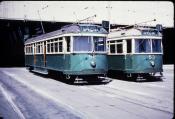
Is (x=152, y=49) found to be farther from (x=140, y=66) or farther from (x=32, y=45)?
(x=32, y=45)

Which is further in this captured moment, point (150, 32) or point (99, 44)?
point (150, 32)

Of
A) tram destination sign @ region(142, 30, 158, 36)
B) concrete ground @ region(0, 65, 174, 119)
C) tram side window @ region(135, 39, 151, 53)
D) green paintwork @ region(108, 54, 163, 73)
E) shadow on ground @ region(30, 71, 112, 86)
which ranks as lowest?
concrete ground @ region(0, 65, 174, 119)

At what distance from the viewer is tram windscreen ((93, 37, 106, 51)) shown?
16219mm

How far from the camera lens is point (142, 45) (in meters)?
17.8

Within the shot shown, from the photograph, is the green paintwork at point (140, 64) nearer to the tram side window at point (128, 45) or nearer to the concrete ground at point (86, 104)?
the tram side window at point (128, 45)

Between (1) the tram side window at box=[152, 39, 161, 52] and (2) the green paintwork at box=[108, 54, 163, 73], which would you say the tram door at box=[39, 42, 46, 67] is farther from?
(1) the tram side window at box=[152, 39, 161, 52]

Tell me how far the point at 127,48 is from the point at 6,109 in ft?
32.8

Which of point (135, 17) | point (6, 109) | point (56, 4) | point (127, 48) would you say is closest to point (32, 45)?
point (127, 48)

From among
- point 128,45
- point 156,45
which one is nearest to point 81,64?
point 128,45

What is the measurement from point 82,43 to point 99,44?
1028 mm

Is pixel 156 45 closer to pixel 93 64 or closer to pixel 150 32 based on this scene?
pixel 150 32

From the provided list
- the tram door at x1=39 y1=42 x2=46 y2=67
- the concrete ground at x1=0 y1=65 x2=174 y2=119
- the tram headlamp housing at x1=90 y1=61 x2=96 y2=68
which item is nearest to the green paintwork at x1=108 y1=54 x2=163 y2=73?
the tram headlamp housing at x1=90 y1=61 x2=96 y2=68

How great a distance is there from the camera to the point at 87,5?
1505 inches

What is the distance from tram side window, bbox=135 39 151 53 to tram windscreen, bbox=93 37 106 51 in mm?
2214
